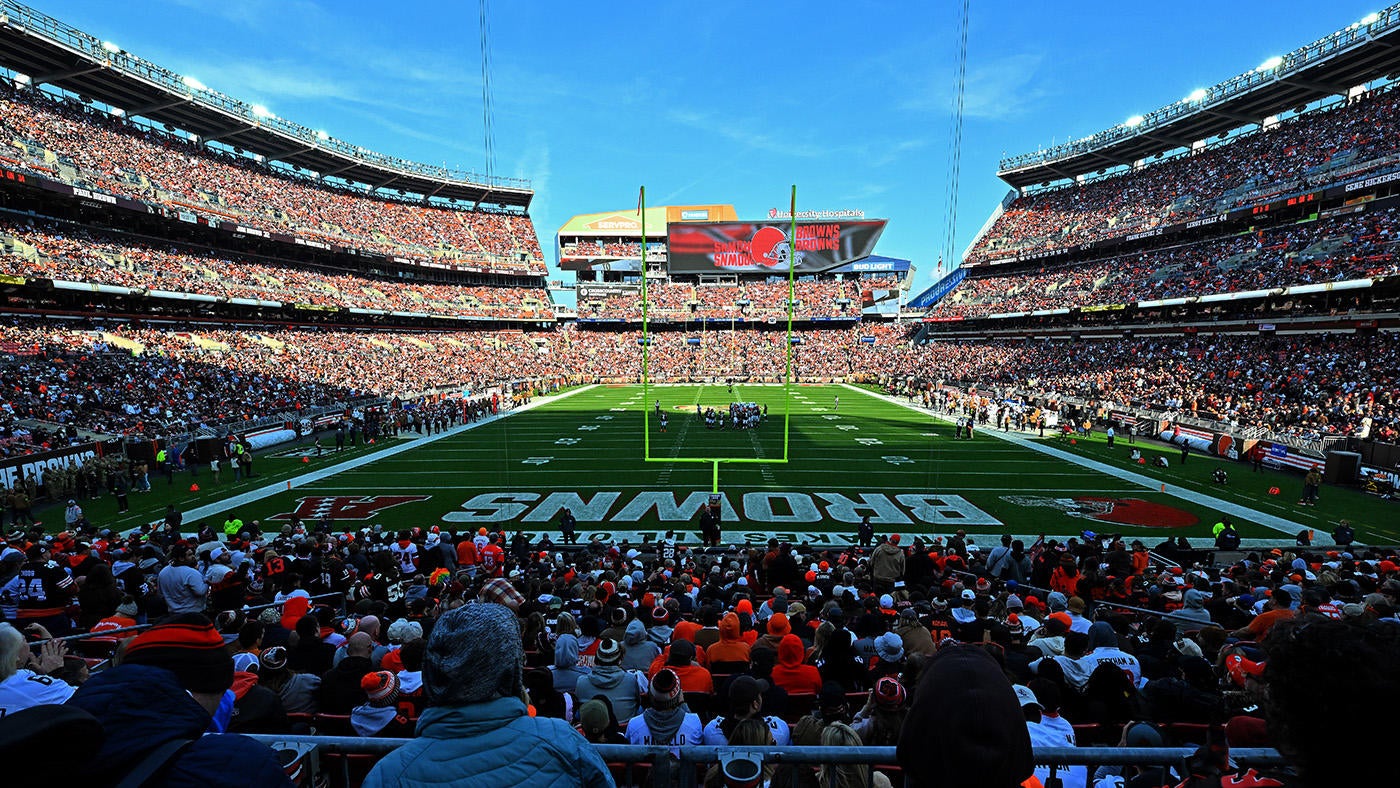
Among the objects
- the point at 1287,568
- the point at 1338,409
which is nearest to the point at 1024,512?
the point at 1287,568

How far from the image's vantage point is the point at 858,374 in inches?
2482

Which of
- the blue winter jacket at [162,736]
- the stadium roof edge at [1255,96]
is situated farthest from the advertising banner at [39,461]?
the stadium roof edge at [1255,96]

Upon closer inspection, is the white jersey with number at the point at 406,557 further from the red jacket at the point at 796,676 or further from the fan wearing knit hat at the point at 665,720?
the fan wearing knit hat at the point at 665,720

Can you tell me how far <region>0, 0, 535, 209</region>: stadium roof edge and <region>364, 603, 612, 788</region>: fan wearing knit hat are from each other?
182ft

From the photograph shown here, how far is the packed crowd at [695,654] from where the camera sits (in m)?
1.43

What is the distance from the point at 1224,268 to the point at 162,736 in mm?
52422

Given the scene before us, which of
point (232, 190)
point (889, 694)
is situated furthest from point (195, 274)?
point (889, 694)

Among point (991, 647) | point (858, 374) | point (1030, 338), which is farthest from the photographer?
point (858, 374)

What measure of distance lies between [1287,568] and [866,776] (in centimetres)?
1030

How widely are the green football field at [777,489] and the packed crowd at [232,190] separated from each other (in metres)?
30.7

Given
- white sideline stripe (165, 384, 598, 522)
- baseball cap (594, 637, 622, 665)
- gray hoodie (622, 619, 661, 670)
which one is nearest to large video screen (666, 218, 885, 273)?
white sideline stripe (165, 384, 598, 522)

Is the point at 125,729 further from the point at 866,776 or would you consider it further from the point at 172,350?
the point at 172,350

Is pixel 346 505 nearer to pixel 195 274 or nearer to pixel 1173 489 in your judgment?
pixel 1173 489

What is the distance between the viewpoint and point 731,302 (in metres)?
77.7
